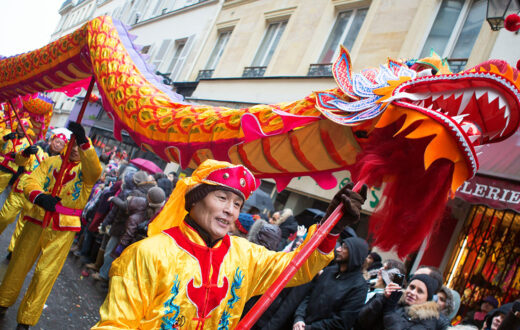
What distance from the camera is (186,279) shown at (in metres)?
1.76

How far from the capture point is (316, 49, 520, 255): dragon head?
1589mm

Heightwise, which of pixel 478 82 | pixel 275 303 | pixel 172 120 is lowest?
pixel 275 303

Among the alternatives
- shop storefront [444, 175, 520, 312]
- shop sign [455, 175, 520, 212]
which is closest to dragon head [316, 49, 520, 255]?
shop sign [455, 175, 520, 212]

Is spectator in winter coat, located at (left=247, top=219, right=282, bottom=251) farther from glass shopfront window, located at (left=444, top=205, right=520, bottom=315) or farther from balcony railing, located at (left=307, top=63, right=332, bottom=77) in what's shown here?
balcony railing, located at (left=307, top=63, right=332, bottom=77)

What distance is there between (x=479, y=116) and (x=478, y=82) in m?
0.14

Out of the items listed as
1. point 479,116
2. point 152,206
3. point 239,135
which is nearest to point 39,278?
point 152,206

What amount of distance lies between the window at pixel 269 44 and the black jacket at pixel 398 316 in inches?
349

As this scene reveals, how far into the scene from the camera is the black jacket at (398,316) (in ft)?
9.39

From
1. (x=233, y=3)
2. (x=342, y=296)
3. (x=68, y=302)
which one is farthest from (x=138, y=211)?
(x=233, y=3)

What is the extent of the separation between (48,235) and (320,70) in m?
6.96

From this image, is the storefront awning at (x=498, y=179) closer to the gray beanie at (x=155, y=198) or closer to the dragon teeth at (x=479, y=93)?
the dragon teeth at (x=479, y=93)

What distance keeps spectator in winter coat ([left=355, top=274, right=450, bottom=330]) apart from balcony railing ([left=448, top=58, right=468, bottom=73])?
4849mm

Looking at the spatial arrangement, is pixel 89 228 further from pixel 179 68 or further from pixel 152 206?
pixel 179 68

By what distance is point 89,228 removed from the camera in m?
6.38
